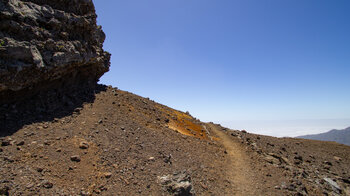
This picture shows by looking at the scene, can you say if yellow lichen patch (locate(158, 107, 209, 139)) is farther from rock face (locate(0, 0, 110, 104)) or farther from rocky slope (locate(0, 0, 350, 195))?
rock face (locate(0, 0, 110, 104))

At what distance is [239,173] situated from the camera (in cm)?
1285

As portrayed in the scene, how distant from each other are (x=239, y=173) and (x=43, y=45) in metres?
17.3

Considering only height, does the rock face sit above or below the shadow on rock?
above

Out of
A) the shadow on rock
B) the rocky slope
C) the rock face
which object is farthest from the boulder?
the rock face

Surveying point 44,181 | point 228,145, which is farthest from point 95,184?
point 228,145

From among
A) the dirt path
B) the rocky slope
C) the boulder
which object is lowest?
the dirt path

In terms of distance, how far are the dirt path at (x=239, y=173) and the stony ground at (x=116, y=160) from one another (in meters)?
0.07

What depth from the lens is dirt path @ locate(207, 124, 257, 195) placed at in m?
10.5

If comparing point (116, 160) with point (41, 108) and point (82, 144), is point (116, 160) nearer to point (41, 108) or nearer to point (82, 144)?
point (82, 144)

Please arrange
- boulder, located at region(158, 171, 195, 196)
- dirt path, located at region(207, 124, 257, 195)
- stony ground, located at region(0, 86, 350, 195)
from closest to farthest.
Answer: stony ground, located at region(0, 86, 350, 195) < boulder, located at region(158, 171, 195, 196) < dirt path, located at region(207, 124, 257, 195)

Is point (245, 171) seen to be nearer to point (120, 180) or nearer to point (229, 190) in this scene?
point (229, 190)

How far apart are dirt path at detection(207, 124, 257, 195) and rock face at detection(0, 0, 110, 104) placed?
14.5 meters

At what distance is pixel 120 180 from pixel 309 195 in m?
12.5

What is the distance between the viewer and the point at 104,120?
12.7m
